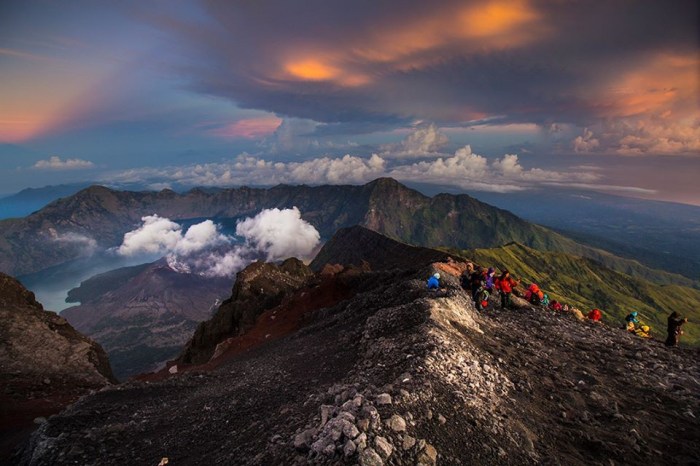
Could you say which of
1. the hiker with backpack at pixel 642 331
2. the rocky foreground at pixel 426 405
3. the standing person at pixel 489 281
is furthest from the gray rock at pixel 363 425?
the hiker with backpack at pixel 642 331

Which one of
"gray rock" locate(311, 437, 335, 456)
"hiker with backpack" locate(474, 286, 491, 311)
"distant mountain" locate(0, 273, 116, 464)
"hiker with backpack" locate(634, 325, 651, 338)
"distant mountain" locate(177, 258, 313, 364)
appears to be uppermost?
"gray rock" locate(311, 437, 335, 456)

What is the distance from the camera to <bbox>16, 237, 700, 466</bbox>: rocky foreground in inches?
496

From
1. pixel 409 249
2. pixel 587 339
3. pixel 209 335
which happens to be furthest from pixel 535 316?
pixel 409 249

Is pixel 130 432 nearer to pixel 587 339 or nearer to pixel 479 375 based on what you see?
pixel 479 375

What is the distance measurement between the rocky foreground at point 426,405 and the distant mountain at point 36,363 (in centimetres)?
1731

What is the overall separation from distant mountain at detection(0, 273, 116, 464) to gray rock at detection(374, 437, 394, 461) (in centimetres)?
3606

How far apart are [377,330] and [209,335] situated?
83582 mm

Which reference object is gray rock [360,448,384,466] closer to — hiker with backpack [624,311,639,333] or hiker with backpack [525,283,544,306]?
hiker with backpack [525,283,544,306]

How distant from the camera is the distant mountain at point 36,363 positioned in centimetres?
4066

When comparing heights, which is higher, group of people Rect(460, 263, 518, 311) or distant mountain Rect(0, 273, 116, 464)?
group of people Rect(460, 263, 518, 311)

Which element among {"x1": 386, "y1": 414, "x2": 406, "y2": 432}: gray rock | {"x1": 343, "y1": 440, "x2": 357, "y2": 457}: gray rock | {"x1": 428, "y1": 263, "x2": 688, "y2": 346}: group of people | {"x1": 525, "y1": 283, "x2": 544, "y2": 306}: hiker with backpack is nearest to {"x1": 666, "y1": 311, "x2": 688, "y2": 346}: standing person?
{"x1": 428, "y1": 263, "x2": 688, "y2": 346}: group of people

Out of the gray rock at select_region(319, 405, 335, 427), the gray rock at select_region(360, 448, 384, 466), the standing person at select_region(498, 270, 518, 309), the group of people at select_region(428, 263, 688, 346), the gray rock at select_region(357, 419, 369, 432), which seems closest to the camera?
the gray rock at select_region(360, 448, 384, 466)

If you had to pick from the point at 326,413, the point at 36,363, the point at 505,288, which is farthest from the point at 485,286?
the point at 36,363

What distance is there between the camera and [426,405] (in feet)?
45.1
